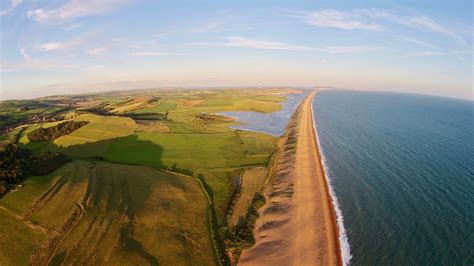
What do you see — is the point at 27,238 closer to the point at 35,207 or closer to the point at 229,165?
the point at 35,207

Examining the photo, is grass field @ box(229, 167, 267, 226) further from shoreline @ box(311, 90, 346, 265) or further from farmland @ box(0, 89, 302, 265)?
shoreline @ box(311, 90, 346, 265)

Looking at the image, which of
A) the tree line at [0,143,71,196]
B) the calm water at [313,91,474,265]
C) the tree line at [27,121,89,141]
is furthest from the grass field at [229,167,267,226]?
the tree line at [27,121,89,141]

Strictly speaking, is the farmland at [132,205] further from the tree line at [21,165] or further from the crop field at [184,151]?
the tree line at [21,165]

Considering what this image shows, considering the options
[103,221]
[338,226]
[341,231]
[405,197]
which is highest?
[103,221]

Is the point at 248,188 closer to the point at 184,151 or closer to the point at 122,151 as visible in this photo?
the point at 184,151

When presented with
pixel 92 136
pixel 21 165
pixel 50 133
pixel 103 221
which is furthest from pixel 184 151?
pixel 50 133

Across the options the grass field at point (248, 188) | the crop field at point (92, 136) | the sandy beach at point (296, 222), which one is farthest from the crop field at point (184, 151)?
the sandy beach at point (296, 222)
